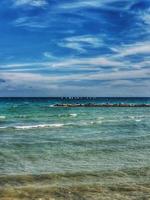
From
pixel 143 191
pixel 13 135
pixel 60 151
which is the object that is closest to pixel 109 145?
pixel 60 151

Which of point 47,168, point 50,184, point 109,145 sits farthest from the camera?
point 109,145

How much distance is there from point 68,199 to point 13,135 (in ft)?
51.7

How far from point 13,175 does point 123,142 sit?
1018cm

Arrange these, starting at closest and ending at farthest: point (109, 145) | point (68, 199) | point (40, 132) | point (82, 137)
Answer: point (68, 199)
point (109, 145)
point (82, 137)
point (40, 132)

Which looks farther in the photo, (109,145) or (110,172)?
(109,145)

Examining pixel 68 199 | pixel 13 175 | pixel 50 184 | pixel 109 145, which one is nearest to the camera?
pixel 68 199

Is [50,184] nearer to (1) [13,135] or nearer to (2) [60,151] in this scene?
(2) [60,151]

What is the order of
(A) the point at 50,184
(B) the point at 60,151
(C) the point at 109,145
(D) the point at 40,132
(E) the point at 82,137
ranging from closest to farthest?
(A) the point at 50,184
(B) the point at 60,151
(C) the point at 109,145
(E) the point at 82,137
(D) the point at 40,132

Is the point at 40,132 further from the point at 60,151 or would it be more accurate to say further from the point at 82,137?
the point at 60,151

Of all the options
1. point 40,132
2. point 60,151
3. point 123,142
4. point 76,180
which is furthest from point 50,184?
point 40,132

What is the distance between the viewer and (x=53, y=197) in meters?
12.1

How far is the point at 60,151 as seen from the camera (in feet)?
65.9

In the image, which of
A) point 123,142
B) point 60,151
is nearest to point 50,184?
point 60,151

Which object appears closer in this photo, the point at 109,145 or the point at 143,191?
the point at 143,191
